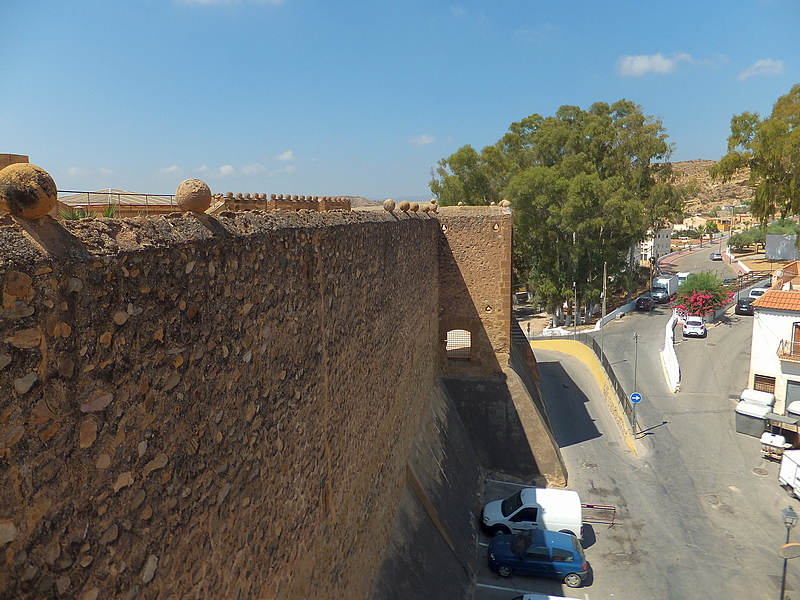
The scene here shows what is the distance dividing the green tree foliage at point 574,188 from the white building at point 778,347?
9.85m

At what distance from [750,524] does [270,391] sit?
11686 mm

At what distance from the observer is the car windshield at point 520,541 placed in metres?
9.45

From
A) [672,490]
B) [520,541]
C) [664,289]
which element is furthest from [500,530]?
[664,289]

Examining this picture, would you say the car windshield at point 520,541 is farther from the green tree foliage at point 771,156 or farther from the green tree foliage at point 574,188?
the green tree foliage at point 771,156

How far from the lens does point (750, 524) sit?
36.8ft

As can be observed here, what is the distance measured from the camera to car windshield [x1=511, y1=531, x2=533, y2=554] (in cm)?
945

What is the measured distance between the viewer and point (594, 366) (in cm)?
1991

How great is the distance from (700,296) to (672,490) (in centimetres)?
1699

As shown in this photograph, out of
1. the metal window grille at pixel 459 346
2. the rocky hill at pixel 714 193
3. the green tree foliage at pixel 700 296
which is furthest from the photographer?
the rocky hill at pixel 714 193

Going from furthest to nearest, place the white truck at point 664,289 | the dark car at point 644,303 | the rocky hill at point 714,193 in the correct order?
the rocky hill at point 714,193 → the white truck at point 664,289 → the dark car at point 644,303

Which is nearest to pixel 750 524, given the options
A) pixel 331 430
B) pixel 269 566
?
pixel 331 430

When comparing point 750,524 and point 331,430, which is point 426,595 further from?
point 750,524

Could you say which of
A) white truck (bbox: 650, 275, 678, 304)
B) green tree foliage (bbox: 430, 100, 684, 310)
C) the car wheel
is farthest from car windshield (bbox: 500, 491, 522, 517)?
white truck (bbox: 650, 275, 678, 304)

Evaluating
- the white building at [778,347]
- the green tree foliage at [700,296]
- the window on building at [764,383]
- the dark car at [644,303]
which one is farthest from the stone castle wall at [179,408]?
the dark car at [644,303]
